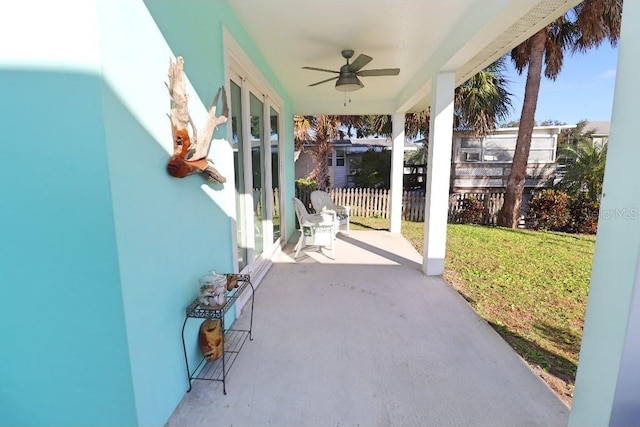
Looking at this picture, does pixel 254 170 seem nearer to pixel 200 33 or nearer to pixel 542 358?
pixel 200 33

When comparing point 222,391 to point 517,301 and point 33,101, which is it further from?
point 517,301

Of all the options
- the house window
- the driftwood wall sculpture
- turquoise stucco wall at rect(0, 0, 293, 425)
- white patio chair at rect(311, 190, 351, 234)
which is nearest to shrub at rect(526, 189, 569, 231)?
white patio chair at rect(311, 190, 351, 234)

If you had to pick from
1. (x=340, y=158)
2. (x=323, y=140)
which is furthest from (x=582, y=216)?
(x=340, y=158)

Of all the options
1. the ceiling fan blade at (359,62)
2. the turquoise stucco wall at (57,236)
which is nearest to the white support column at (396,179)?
the ceiling fan blade at (359,62)

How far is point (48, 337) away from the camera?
4.08 feet

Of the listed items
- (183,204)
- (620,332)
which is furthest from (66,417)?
(620,332)

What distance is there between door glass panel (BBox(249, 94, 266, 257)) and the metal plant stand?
1.57 meters

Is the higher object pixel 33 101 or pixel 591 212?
pixel 33 101

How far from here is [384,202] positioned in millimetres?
8570

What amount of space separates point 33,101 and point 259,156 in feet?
9.71

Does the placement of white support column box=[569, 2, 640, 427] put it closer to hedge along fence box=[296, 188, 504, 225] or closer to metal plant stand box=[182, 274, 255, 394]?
metal plant stand box=[182, 274, 255, 394]

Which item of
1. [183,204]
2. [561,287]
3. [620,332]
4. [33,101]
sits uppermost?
[33,101]

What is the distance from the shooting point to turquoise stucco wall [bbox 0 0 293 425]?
109 centimetres

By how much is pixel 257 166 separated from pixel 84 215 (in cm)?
285
